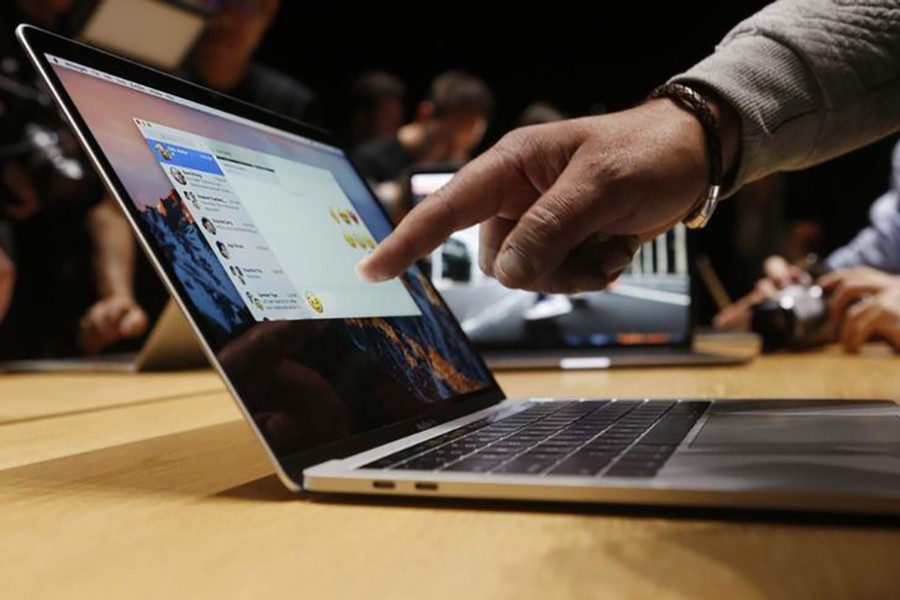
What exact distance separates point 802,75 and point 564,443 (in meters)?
0.32

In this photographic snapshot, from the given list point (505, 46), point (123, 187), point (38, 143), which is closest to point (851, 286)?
point (123, 187)

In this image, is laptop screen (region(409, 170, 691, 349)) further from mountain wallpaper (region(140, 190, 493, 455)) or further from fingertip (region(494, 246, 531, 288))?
fingertip (region(494, 246, 531, 288))

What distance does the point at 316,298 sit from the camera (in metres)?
0.54

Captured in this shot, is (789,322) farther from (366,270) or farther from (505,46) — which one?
(505,46)

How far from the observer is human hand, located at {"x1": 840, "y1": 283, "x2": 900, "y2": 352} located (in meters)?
1.26

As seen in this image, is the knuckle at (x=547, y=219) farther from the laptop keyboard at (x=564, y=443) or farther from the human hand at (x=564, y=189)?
the laptop keyboard at (x=564, y=443)

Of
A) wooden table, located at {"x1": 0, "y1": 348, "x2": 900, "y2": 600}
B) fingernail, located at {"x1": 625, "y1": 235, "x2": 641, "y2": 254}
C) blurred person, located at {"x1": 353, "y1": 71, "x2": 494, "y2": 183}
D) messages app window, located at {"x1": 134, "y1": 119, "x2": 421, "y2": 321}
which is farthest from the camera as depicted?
blurred person, located at {"x1": 353, "y1": 71, "x2": 494, "y2": 183}

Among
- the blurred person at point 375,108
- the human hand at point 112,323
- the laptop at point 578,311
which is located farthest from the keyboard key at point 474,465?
the blurred person at point 375,108

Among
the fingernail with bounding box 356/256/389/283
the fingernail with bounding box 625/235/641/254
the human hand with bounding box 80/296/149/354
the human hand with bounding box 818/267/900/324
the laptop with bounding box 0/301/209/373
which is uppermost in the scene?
the human hand with bounding box 80/296/149/354

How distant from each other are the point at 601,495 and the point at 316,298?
0.82 feet

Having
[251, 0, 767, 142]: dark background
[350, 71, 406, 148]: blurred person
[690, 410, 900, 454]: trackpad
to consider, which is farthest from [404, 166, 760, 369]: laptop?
[251, 0, 767, 142]: dark background

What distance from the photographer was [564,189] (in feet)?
1.53

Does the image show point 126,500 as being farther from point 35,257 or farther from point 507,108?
point 507,108

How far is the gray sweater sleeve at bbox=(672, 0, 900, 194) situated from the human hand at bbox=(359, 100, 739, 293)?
3 centimetres
